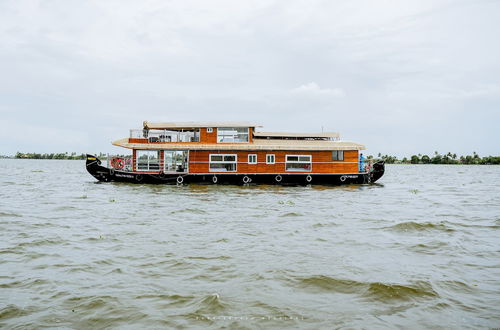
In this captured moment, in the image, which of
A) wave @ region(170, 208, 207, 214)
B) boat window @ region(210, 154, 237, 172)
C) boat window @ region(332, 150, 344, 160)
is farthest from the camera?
boat window @ region(332, 150, 344, 160)

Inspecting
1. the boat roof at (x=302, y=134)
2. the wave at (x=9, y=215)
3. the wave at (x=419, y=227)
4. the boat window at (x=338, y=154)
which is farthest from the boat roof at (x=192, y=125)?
the wave at (x=419, y=227)

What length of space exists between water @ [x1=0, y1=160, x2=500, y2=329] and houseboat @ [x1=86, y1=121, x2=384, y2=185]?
43.5ft

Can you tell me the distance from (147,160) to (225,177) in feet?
20.2

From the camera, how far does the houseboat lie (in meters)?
29.7

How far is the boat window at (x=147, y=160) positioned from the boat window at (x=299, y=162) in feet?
32.8

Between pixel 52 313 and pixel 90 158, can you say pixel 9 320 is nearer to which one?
pixel 52 313

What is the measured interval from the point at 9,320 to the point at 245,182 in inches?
958

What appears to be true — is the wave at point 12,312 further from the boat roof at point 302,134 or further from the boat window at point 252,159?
the boat roof at point 302,134

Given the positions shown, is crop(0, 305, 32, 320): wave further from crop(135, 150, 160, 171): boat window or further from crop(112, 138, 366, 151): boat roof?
Result: crop(135, 150, 160, 171): boat window

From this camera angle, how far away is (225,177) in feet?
97.2

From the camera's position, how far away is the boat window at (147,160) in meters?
30.3

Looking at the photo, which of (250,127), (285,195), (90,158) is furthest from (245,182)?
(90,158)

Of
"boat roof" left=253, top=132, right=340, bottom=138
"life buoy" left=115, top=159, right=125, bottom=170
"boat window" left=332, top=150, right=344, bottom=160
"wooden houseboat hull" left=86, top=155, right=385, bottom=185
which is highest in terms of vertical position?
"boat roof" left=253, top=132, right=340, bottom=138

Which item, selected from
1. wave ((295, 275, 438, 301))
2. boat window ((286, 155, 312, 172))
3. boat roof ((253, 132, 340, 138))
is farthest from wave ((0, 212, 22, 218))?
boat roof ((253, 132, 340, 138))
